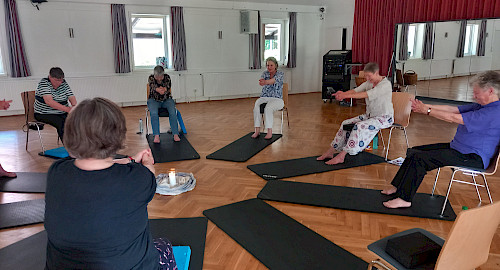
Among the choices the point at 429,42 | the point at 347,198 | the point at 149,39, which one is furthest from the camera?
the point at 149,39

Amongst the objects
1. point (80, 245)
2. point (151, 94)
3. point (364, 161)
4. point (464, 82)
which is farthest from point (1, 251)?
point (464, 82)

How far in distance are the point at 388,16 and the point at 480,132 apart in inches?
232

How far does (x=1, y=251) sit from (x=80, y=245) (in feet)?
5.60

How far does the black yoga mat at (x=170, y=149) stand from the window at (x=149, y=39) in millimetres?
3666

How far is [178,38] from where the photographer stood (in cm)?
845

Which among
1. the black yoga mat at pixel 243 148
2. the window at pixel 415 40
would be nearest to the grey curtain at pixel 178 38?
the black yoga mat at pixel 243 148

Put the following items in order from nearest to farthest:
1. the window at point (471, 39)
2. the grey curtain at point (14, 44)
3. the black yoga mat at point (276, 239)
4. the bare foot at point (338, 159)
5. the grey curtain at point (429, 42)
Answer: the black yoga mat at point (276, 239)
the bare foot at point (338, 159)
the window at point (471, 39)
the grey curtain at point (429, 42)
the grey curtain at point (14, 44)

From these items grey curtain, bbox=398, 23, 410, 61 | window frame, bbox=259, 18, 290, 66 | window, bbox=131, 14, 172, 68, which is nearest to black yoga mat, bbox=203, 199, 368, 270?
grey curtain, bbox=398, 23, 410, 61

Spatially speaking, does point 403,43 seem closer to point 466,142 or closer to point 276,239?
point 466,142

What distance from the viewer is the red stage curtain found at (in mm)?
6234

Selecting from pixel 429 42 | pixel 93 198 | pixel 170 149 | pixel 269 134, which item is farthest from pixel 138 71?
pixel 93 198

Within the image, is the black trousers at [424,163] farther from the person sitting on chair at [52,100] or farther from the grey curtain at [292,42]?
the grey curtain at [292,42]

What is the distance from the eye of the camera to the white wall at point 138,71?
7.36 m

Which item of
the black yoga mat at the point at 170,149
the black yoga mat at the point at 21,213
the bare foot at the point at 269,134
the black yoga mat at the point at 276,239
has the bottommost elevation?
the black yoga mat at the point at 276,239
